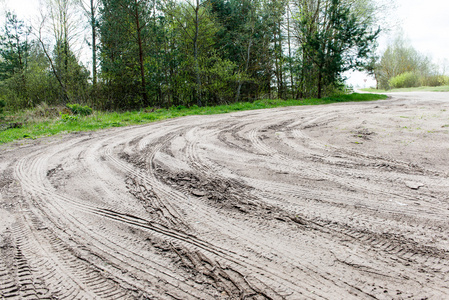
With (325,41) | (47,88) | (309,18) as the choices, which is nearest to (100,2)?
(47,88)

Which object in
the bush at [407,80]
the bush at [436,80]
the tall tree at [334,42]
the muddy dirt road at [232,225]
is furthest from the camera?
the bush at [407,80]

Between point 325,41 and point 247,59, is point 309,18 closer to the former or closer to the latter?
point 325,41

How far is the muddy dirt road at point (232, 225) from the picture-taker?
1590 mm

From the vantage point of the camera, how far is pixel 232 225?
222 cm

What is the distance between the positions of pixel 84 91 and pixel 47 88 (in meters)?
3.39

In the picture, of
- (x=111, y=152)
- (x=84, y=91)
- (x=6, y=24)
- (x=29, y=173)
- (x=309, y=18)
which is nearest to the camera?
(x=29, y=173)

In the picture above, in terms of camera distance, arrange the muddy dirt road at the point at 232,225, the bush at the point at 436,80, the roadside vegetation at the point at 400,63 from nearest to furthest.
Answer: the muddy dirt road at the point at 232,225, the bush at the point at 436,80, the roadside vegetation at the point at 400,63

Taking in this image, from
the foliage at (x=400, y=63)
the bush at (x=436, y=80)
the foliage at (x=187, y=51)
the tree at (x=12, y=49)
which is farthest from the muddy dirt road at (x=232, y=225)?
the foliage at (x=400, y=63)

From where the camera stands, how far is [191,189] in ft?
9.91

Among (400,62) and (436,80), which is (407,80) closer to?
(436,80)

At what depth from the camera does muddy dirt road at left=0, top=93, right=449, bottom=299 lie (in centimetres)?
159

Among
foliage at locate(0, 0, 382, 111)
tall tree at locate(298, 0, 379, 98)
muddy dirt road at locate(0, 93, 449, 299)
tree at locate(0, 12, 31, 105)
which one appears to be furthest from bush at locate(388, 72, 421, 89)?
tree at locate(0, 12, 31, 105)

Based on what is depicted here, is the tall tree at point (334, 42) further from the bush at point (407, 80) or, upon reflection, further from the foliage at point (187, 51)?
the bush at point (407, 80)

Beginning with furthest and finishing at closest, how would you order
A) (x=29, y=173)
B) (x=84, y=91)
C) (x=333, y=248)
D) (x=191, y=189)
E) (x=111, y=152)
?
(x=84, y=91) < (x=111, y=152) < (x=29, y=173) < (x=191, y=189) < (x=333, y=248)
